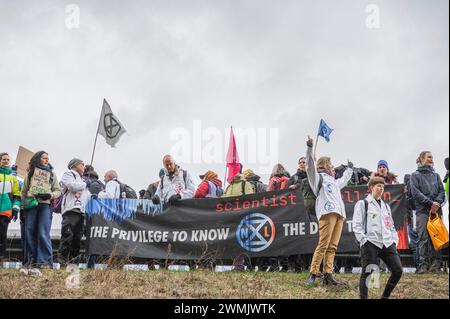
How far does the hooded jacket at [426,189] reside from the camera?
11.3m

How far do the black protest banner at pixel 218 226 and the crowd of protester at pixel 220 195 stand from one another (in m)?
0.22

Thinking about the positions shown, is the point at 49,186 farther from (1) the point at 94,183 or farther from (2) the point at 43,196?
(1) the point at 94,183

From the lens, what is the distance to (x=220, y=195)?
13.3 m

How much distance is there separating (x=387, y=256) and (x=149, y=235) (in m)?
5.39

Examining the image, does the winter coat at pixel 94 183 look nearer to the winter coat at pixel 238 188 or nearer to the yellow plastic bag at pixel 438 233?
the winter coat at pixel 238 188

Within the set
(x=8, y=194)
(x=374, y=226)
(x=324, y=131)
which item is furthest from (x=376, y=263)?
(x=8, y=194)

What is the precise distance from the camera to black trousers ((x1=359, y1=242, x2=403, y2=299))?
8391mm

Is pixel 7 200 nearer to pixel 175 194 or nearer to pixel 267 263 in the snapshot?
pixel 175 194

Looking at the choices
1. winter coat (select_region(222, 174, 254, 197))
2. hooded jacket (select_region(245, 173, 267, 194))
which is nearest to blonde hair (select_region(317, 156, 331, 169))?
winter coat (select_region(222, 174, 254, 197))

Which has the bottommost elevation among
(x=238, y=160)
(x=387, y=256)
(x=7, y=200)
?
(x=387, y=256)

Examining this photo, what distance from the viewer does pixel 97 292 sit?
28.2 ft

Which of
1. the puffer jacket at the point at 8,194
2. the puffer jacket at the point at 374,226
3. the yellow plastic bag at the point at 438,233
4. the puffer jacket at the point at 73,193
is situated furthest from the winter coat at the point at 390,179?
→ the puffer jacket at the point at 8,194
